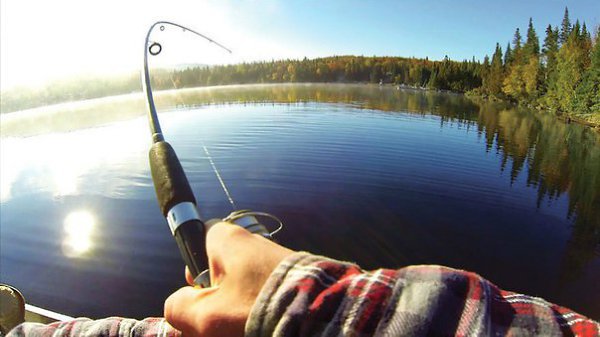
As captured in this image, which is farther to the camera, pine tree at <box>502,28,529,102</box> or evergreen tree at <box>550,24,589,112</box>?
A: pine tree at <box>502,28,529,102</box>

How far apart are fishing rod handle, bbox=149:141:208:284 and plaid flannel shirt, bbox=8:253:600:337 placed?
53 centimetres

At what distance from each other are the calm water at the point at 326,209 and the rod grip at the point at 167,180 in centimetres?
702

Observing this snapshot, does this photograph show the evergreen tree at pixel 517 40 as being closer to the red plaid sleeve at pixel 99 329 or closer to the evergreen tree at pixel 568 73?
the evergreen tree at pixel 568 73

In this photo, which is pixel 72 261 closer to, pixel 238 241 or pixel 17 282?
pixel 17 282

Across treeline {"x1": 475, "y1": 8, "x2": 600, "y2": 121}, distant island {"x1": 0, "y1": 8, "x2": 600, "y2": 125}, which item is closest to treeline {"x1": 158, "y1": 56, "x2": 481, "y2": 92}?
distant island {"x1": 0, "y1": 8, "x2": 600, "y2": 125}

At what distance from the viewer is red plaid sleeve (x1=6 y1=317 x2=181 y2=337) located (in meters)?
2.05

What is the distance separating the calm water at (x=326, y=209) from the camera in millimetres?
8867

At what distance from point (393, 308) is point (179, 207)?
3.62 feet

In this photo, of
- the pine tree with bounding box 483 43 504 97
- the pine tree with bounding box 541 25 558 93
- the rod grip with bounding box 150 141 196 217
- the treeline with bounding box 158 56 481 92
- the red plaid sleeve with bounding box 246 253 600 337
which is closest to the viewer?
the red plaid sleeve with bounding box 246 253 600 337

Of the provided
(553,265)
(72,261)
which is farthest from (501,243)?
(72,261)

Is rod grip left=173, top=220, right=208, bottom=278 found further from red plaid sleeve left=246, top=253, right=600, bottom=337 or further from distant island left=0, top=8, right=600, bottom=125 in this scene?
distant island left=0, top=8, right=600, bottom=125

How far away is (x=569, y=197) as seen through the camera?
14906mm

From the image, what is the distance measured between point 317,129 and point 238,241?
2662 centimetres

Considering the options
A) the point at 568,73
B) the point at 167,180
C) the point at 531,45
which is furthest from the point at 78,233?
the point at 531,45
